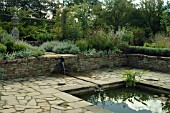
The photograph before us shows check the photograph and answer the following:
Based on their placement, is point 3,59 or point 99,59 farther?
point 99,59

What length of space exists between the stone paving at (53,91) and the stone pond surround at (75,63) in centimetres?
32

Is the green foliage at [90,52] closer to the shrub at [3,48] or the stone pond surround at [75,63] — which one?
the stone pond surround at [75,63]

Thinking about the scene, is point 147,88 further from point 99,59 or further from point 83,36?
point 83,36

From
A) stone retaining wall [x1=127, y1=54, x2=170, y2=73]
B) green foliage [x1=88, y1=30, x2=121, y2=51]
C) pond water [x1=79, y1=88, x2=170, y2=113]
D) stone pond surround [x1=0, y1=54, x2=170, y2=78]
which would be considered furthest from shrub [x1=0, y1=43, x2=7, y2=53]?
stone retaining wall [x1=127, y1=54, x2=170, y2=73]

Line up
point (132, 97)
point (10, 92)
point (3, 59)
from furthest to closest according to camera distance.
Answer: point (3, 59), point (132, 97), point (10, 92)

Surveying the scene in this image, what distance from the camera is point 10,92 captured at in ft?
16.7

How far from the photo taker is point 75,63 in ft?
25.6

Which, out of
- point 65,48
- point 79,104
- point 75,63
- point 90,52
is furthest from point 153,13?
point 79,104

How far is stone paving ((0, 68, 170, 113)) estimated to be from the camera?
4.12 metres

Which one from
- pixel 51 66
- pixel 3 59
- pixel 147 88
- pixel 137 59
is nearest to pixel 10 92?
pixel 3 59

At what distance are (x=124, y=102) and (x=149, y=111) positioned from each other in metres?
0.70

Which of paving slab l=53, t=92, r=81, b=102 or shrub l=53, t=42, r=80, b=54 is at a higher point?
shrub l=53, t=42, r=80, b=54

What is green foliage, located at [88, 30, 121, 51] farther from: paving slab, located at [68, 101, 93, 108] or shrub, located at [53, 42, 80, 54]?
paving slab, located at [68, 101, 93, 108]

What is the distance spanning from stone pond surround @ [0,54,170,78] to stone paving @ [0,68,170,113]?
1.04 feet
